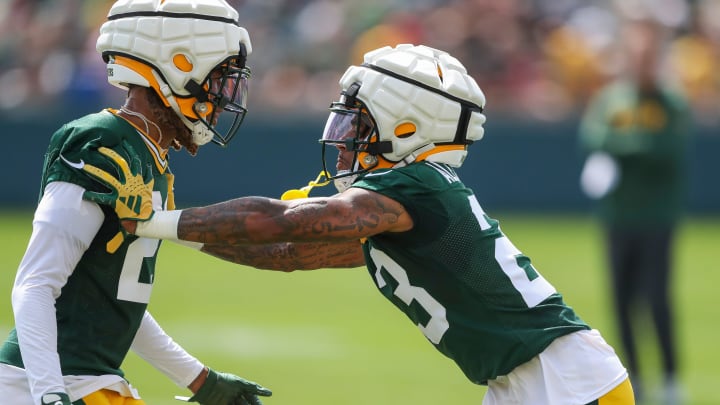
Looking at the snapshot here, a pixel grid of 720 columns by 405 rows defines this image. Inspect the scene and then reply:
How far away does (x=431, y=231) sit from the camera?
13.3 ft

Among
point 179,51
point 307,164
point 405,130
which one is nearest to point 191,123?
point 179,51

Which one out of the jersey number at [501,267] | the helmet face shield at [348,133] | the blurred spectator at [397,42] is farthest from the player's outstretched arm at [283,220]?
the blurred spectator at [397,42]

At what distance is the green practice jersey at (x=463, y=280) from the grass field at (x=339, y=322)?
13.5 feet

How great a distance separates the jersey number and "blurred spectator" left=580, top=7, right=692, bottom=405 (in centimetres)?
442

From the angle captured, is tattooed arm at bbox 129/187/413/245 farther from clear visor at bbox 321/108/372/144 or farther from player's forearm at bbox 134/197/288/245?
clear visor at bbox 321/108/372/144

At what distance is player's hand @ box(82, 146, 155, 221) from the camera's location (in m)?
3.81

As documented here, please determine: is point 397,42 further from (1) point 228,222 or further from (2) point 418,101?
(1) point 228,222

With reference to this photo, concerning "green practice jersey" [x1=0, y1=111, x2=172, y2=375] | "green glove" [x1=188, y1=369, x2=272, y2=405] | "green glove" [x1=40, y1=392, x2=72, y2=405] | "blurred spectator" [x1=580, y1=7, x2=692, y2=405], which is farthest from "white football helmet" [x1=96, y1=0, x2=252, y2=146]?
"blurred spectator" [x1=580, y1=7, x2=692, y2=405]

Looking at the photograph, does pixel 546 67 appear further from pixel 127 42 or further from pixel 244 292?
pixel 127 42

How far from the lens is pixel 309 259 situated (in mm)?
4711

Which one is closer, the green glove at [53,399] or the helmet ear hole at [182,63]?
the green glove at [53,399]

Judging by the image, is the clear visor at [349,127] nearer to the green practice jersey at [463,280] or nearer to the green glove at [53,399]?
the green practice jersey at [463,280]

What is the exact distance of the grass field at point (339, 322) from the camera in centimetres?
871

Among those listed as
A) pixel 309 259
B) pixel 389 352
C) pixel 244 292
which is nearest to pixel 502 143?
pixel 244 292
